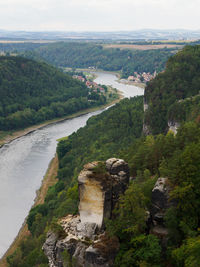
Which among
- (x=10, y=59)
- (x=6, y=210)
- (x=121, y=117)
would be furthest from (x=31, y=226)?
(x=10, y=59)

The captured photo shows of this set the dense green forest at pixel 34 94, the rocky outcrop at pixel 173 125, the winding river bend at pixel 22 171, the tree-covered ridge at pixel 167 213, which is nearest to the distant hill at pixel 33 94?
the dense green forest at pixel 34 94

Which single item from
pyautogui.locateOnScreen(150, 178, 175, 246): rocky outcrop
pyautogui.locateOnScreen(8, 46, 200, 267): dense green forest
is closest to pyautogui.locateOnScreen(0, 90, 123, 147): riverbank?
pyautogui.locateOnScreen(8, 46, 200, 267): dense green forest

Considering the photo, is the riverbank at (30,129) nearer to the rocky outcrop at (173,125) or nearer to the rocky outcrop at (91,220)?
the rocky outcrop at (173,125)

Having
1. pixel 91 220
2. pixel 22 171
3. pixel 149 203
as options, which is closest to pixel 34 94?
pixel 22 171

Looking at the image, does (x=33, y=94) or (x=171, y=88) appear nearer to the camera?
(x=171, y=88)

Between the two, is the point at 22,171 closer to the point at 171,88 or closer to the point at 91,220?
the point at 171,88

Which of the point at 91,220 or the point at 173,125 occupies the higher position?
the point at 91,220

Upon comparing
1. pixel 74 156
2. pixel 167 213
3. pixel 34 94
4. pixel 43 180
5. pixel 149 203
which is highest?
pixel 167 213

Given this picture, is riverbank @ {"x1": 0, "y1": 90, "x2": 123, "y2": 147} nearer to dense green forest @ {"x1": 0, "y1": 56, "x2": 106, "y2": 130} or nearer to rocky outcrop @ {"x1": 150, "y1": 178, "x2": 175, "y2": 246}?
dense green forest @ {"x1": 0, "y1": 56, "x2": 106, "y2": 130}
